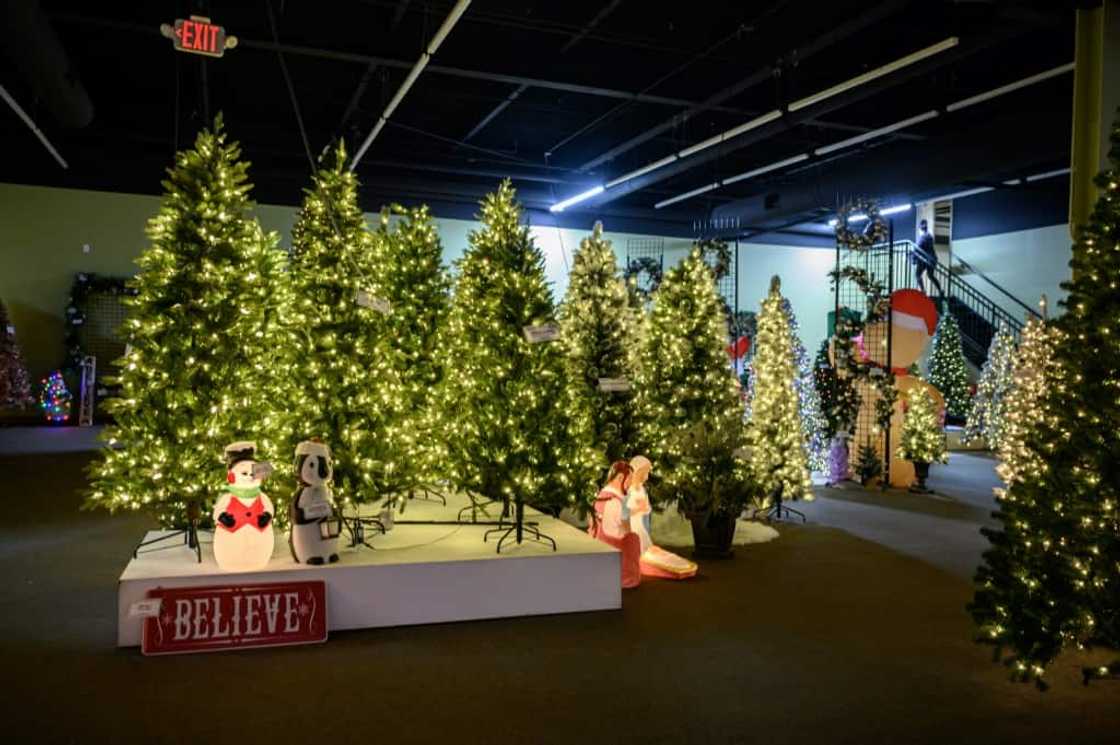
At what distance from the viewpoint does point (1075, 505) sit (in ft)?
12.9

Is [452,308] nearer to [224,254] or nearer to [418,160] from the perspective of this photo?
[224,254]

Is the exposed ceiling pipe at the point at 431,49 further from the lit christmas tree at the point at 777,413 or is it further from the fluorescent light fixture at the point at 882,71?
the lit christmas tree at the point at 777,413

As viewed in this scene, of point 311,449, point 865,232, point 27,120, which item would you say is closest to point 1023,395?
point 865,232

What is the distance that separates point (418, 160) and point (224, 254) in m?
10.3

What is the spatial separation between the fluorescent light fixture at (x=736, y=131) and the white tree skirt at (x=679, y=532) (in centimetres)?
516

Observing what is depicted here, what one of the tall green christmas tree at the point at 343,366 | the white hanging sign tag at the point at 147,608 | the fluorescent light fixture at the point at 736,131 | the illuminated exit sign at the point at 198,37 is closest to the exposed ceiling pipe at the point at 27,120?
the illuminated exit sign at the point at 198,37

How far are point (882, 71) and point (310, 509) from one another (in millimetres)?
7104

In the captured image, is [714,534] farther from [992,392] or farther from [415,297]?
[992,392]

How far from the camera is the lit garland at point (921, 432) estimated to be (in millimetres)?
10961

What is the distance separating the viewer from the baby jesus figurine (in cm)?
617

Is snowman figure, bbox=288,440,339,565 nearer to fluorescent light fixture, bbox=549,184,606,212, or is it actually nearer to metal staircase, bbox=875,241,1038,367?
fluorescent light fixture, bbox=549,184,606,212

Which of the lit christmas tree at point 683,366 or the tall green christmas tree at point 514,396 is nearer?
the tall green christmas tree at point 514,396

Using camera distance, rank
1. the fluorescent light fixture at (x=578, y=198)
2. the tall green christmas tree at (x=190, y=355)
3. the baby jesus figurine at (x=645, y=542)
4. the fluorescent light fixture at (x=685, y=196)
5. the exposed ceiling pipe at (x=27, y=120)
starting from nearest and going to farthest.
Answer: the tall green christmas tree at (x=190, y=355)
the baby jesus figurine at (x=645, y=542)
the exposed ceiling pipe at (x=27, y=120)
the fluorescent light fixture at (x=578, y=198)
the fluorescent light fixture at (x=685, y=196)

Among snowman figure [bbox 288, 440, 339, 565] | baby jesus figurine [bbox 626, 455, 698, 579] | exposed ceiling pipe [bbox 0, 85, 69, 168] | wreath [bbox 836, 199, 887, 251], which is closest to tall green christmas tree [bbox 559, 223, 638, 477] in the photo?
baby jesus figurine [bbox 626, 455, 698, 579]
